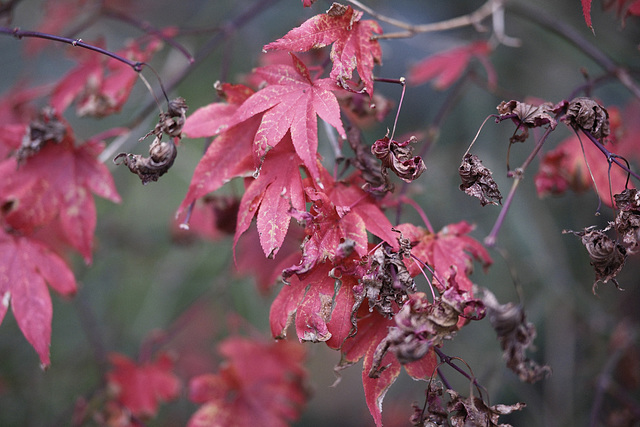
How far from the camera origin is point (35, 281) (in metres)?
0.97

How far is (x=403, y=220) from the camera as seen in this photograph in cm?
170

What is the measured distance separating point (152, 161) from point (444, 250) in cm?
52

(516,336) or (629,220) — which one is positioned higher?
(629,220)

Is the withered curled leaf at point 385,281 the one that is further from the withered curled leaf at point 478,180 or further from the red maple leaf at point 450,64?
the red maple leaf at point 450,64

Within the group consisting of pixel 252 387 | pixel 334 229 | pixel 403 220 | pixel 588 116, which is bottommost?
pixel 252 387

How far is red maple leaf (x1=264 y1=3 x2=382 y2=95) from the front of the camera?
766 mm

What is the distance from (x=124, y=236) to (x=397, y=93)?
142cm

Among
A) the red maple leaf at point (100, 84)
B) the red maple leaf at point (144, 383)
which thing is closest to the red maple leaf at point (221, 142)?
the red maple leaf at point (100, 84)

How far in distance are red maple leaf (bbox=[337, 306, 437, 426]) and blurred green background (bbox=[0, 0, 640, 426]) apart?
0.76 m

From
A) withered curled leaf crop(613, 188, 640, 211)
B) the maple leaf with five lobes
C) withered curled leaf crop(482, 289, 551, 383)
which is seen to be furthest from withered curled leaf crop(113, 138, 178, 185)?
withered curled leaf crop(613, 188, 640, 211)

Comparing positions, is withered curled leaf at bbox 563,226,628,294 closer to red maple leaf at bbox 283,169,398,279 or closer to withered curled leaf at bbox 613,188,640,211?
withered curled leaf at bbox 613,188,640,211

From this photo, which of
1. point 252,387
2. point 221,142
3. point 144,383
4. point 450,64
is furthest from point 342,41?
point 144,383

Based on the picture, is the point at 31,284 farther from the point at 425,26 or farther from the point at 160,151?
the point at 425,26

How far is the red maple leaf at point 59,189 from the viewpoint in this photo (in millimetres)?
1008
